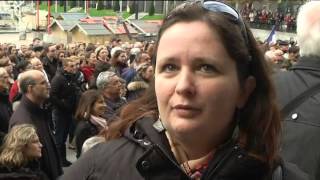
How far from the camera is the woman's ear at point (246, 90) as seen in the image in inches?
62.9

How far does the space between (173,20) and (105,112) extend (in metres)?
4.51

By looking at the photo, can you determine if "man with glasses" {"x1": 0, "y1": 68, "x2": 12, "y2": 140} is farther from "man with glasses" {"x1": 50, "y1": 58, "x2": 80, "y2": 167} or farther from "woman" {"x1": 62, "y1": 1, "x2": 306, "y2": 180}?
"woman" {"x1": 62, "y1": 1, "x2": 306, "y2": 180}

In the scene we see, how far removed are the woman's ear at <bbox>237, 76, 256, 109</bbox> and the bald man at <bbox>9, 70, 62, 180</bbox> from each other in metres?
3.52

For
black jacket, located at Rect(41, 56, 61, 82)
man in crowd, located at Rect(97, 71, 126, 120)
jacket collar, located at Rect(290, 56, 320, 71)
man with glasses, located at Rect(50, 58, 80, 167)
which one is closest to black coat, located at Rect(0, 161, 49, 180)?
man in crowd, located at Rect(97, 71, 126, 120)

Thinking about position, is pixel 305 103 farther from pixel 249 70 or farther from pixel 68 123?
pixel 68 123

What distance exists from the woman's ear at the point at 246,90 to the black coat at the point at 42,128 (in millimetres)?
3555

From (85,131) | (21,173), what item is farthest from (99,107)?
(21,173)

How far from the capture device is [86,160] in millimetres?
1526

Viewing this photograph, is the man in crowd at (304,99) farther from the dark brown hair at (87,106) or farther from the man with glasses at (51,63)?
the man with glasses at (51,63)

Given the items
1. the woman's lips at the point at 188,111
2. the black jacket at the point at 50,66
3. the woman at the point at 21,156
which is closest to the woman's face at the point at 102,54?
the black jacket at the point at 50,66

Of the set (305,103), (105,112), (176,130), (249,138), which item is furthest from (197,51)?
(105,112)

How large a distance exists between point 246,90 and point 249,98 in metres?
0.04

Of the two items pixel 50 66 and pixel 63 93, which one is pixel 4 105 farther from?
pixel 50 66

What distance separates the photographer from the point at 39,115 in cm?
535
